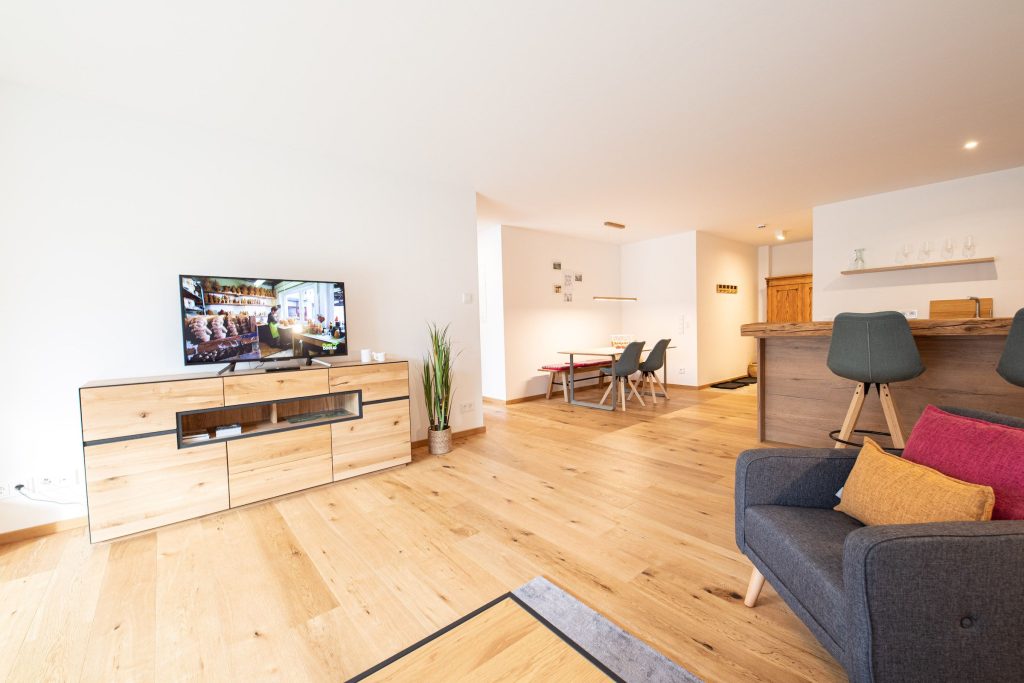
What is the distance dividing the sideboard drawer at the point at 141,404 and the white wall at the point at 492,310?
3.52 metres

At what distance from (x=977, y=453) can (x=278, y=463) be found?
11.0 feet

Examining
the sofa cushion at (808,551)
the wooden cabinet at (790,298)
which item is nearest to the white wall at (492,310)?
the sofa cushion at (808,551)

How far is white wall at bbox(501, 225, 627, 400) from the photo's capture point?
5.91 meters

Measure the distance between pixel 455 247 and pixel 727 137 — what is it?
248 cm

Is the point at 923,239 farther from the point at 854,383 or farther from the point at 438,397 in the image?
the point at 438,397

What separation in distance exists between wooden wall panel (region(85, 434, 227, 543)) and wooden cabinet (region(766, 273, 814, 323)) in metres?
8.21

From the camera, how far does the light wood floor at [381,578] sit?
4.75 ft

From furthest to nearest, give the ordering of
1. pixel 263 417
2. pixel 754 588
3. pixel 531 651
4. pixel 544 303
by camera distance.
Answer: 1. pixel 544 303
2. pixel 263 417
3. pixel 754 588
4. pixel 531 651

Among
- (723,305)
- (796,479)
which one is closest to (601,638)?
(796,479)

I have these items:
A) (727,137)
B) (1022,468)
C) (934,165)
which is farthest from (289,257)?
(934,165)

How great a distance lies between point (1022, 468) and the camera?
1091mm

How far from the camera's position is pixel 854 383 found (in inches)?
128

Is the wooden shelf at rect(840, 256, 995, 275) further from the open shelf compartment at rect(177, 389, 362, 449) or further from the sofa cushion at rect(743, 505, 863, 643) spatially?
the open shelf compartment at rect(177, 389, 362, 449)

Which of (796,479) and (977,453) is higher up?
(977,453)
